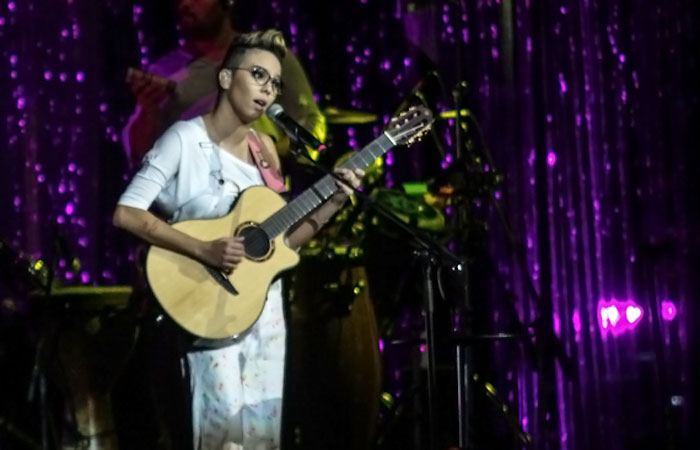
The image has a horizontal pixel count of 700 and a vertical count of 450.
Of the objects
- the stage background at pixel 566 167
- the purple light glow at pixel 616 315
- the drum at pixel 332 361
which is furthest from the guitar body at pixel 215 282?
the purple light glow at pixel 616 315

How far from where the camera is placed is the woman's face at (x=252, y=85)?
3.47m

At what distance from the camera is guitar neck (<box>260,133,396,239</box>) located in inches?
134

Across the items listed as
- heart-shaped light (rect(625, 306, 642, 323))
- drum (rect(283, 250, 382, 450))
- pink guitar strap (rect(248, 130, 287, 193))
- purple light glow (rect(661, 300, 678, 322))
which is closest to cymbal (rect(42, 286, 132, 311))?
drum (rect(283, 250, 382, 450))

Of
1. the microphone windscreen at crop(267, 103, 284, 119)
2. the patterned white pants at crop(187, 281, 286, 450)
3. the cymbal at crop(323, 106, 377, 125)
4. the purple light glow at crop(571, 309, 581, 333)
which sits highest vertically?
the cymbal at crop(323, 106, 377, 125)

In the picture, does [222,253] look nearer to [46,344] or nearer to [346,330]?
[46,344]

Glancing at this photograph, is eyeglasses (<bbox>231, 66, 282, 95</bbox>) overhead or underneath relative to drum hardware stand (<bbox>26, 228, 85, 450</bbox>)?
overhead

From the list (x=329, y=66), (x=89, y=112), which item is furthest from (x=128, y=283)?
(x=329, y=66)

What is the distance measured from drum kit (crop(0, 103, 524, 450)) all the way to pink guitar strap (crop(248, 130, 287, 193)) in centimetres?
73

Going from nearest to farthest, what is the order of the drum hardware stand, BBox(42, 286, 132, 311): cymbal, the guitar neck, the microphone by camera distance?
the microphone, the guitar neck, the drum hardware stand, BBox(42, 286, 132, 311): cymbal

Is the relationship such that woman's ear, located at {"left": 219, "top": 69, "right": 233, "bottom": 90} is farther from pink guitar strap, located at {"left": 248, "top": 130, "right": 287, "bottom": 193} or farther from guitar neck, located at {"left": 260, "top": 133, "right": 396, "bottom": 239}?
guitar neck, located at {"left": 260, "top": 133, "right": 396, "bottom": 239}

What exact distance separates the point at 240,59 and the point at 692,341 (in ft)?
10.1

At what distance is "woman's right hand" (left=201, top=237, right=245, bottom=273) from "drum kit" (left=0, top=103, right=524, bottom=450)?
3.50 ft

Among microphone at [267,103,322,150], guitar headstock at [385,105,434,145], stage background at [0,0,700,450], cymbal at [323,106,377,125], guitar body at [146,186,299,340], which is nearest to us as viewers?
guitar body at [146,186,299,340]

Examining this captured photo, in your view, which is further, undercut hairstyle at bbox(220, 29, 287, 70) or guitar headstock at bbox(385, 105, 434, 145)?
guitar headstock at bbox(385, 105, 434, 145)
